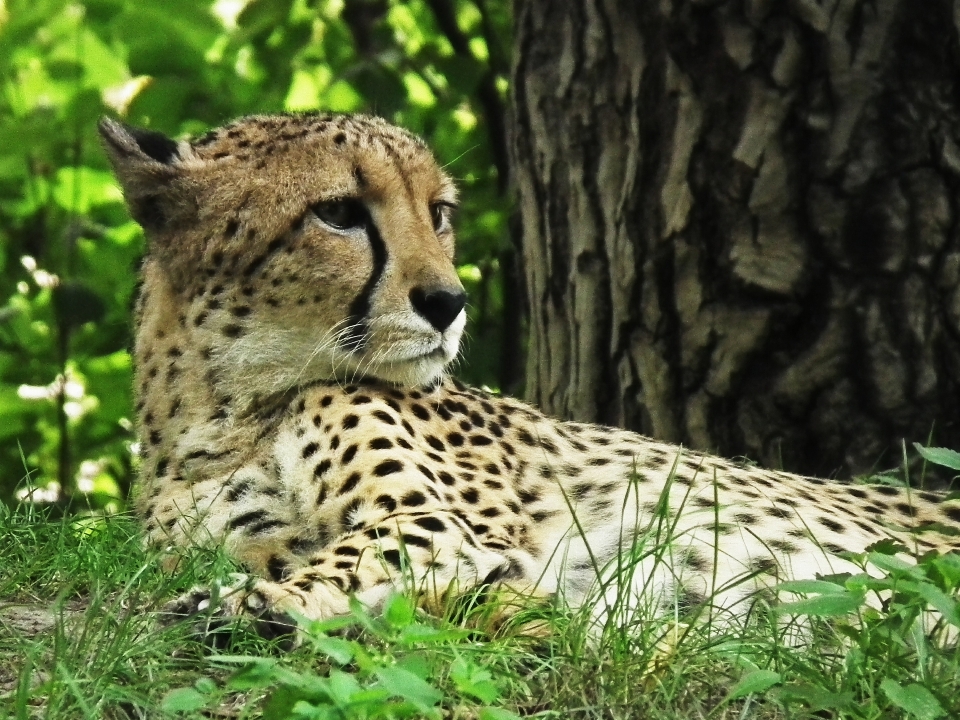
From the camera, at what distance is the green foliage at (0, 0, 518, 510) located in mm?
4723

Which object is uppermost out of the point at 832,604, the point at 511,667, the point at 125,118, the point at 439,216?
the point at 125,118

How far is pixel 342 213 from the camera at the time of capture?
3.26m

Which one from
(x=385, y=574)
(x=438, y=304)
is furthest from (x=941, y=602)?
(x=438, y=304)

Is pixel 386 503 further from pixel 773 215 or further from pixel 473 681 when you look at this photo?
pixel 773 215

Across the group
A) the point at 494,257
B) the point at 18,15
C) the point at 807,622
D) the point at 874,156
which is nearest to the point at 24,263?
the point at 18,15

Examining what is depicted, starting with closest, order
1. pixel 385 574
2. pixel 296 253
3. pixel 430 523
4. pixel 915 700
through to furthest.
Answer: pixel 915 700 < pixel 385 574 < pixel 430 523 < pixel 296 253

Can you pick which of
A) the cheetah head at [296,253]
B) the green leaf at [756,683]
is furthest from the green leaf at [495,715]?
the cheetah head at [296,253]

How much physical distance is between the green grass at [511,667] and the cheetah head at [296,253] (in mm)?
814

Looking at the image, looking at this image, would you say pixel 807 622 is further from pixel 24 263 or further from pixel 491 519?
pixel 24 263

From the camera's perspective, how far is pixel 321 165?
3.28 metres

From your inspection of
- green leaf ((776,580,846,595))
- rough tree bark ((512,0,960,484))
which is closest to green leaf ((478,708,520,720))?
green leaf ((776,580,846,595))

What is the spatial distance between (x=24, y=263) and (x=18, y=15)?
1.25 metres

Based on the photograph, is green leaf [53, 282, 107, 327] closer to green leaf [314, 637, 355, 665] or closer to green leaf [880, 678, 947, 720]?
green leaf [314, 637, 355, 665]

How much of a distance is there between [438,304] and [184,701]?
1.40 meters
